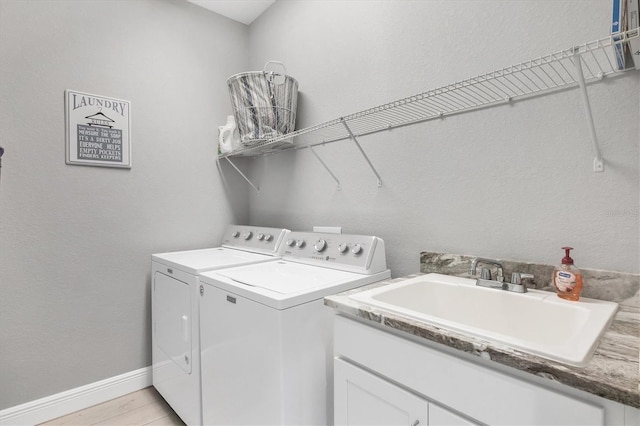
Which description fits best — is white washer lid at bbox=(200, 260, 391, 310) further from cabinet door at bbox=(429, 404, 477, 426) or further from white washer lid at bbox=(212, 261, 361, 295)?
cabinet door at bbox=(429, 404, 477, 426)

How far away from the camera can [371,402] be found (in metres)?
0.98

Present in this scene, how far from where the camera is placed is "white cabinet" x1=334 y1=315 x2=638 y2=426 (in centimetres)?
63

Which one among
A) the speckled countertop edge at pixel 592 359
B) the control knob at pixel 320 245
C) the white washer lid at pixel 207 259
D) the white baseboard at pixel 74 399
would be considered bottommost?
the white baseboard at pixel 74 399

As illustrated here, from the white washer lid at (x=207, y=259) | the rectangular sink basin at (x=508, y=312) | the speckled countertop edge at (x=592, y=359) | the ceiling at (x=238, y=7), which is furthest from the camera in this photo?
the ceiling at (x=238, y=7)

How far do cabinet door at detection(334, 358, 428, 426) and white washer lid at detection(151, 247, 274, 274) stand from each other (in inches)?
35.5

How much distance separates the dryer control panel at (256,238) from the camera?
2080mm

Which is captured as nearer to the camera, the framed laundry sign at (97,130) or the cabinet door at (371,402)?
the cabinet door at (371,402)

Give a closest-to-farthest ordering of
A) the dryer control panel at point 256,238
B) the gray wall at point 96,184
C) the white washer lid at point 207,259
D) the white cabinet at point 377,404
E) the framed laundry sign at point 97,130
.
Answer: the white cabinet at point 377,404
the white washer lid at point 207,259
the gray wall at point 96,184
the framed laundry sign at point 97,130
the dryer control panel at point 256,238

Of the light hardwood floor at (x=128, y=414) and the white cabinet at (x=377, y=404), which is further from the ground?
the white cabinet at (x=377, y=404)

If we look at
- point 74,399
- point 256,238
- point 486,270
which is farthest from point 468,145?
point 74,399

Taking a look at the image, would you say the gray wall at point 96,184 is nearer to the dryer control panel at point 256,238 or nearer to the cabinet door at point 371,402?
the dryer control panel at point 256,238

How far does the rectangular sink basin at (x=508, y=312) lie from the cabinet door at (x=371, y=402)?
0.72 feet

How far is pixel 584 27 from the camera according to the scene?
A: 1.10m

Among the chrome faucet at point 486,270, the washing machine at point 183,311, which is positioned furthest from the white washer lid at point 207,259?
the chrome faucet at point 486,270
